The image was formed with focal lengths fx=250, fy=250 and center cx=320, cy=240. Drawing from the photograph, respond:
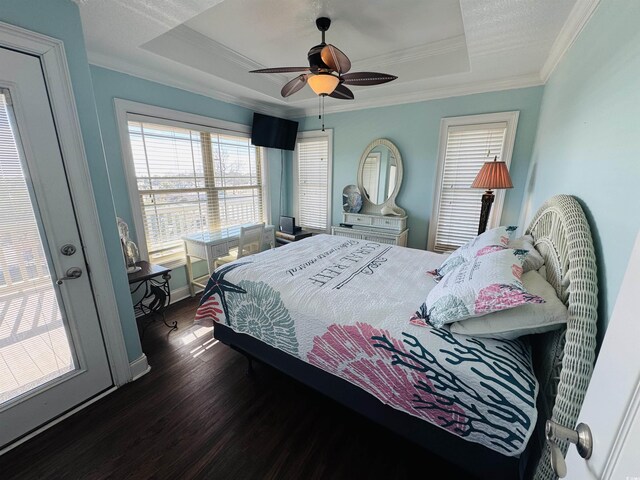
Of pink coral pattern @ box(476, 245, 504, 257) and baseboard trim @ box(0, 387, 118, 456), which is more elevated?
pink coral pattern @ box(476, 245, 504, 257)

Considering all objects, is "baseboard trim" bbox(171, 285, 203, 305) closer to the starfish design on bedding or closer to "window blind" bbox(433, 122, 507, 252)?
the starfish design on bedding

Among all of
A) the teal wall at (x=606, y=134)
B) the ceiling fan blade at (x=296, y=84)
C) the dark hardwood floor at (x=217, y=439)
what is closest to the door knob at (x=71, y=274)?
the dark hardwood floor at (x=217, y=439)

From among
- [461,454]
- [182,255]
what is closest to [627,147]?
[461,454]

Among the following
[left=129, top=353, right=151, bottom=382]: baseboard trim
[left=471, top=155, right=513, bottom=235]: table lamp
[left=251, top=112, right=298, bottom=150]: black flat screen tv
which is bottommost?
[left=129, top=353, right=151, bottom=382]: baseboard trim

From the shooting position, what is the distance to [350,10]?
1972 mm

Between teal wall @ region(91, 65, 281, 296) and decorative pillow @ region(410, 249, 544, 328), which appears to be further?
teal wall @ region(91, 65, 281, 296)

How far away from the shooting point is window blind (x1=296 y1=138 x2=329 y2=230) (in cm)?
397

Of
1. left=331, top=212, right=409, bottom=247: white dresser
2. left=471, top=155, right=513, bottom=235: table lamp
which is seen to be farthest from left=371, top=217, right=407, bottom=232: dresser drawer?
left=471, top=155, right=513, bottom=235: table lamp

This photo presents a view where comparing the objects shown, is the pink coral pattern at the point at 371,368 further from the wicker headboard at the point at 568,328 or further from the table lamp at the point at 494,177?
the table lamp at the point at 494,177

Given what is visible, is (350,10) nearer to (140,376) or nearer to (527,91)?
(527,91)

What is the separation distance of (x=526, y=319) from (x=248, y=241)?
2.67m

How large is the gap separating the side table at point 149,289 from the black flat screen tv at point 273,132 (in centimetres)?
215

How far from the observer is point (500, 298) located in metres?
1.02

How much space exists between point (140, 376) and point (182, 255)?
1529 mm
